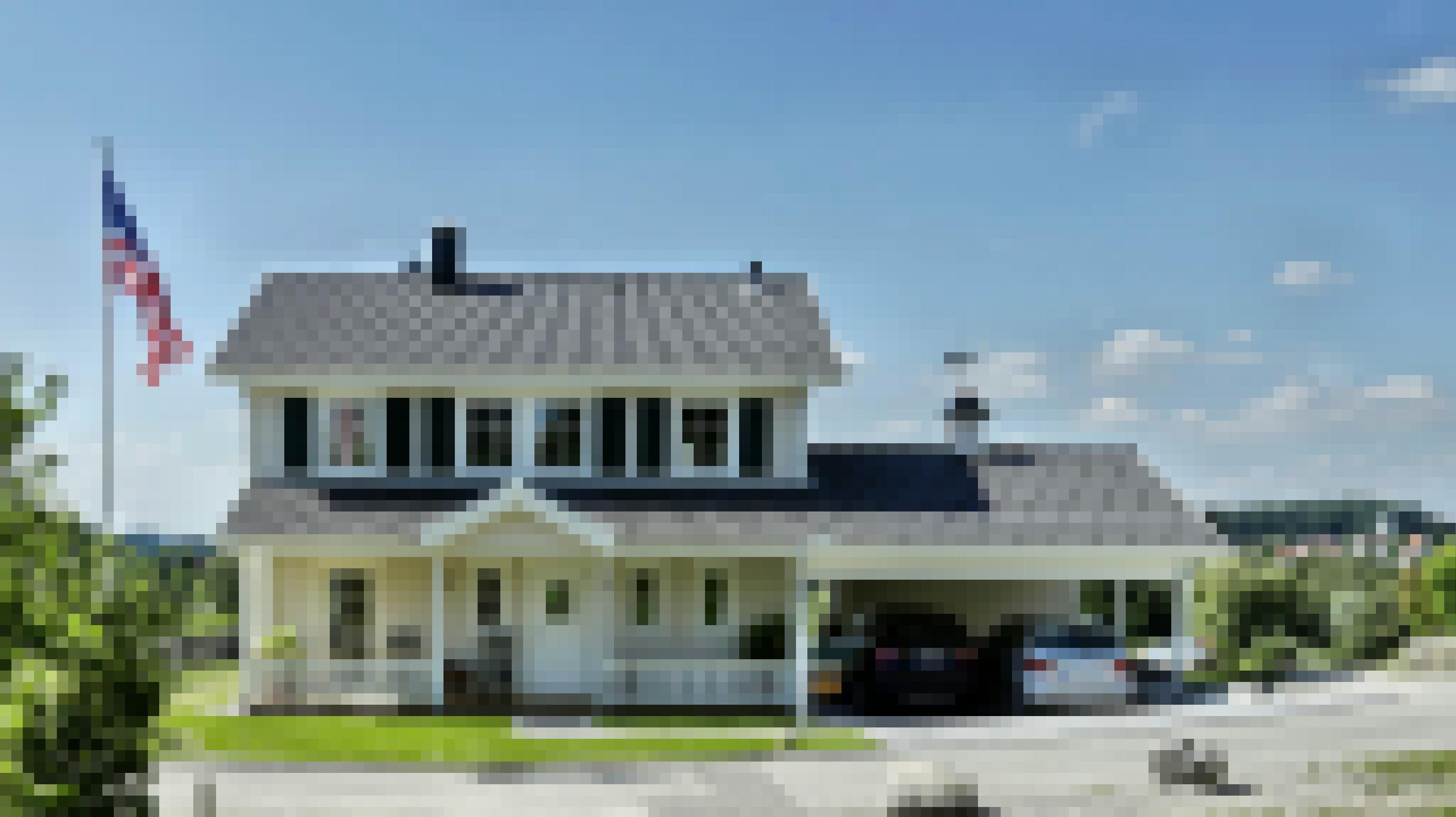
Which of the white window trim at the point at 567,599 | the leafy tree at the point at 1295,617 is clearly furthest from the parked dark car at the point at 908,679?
the leafy tree at the point at 1295,617

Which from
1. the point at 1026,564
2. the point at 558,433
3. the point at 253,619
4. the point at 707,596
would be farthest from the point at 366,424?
the point at 1026,564

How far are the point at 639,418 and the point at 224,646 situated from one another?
33.8 ft

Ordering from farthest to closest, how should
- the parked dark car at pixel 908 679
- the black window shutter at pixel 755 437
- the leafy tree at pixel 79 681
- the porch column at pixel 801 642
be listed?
the black window shutter at pixel 755 437
the parked dark car at pixel 908 679
the porch column at pixel 801 642
the leafy tree at pixel 79 681

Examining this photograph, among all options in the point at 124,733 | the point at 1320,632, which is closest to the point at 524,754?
the point at 124,733

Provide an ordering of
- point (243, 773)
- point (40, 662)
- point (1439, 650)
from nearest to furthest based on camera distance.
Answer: point (40, 662), point (243, 773), point (1439, 650)

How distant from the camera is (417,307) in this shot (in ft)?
85.4

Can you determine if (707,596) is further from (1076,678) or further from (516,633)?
(1076,678)

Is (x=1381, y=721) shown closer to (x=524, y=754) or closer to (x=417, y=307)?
(x=524, y=754)

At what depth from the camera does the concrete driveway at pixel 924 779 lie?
14.8m

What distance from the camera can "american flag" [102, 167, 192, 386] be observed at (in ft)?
74.2

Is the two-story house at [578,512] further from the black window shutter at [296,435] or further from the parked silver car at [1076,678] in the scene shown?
the parked silver car at [1076,678]

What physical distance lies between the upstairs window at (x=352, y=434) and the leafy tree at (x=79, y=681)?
13.5 meters

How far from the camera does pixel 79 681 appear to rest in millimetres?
9773

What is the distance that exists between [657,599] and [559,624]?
1746 millimetres
